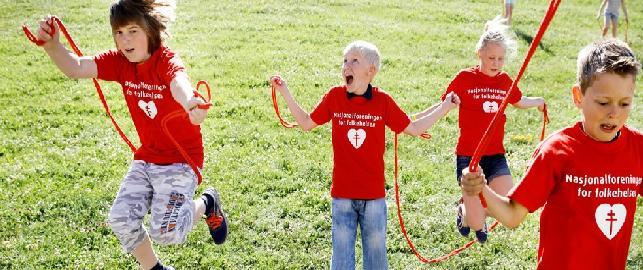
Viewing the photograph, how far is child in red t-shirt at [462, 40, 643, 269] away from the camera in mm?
3312

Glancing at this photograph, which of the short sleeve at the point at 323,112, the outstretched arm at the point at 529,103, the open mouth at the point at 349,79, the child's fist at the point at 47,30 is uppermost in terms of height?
the child's fist at the point at 47,30

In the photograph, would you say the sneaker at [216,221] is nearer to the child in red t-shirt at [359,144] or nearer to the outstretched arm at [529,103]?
the child in red t-shirt at [359,144]

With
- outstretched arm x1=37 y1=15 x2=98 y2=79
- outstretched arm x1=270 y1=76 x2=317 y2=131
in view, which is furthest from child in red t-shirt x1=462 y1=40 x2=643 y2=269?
outstretched arm x1=37 y1=15 x2=98 y2=79

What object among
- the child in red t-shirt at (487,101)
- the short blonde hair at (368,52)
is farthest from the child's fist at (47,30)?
the child in red t-shirt at (487,101)

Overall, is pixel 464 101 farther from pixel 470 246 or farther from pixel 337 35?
pixel 337 35

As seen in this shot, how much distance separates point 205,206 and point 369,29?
1181cm

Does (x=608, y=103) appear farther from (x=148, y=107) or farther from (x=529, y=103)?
(x=148, y=107)

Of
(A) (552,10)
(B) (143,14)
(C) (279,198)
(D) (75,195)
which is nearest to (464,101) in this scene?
(C) (279,198)

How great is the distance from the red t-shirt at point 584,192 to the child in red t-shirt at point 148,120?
254cm

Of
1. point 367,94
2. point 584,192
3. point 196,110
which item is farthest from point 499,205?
point 196,110

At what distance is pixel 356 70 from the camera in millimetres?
4879

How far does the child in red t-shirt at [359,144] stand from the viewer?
4.92 meters

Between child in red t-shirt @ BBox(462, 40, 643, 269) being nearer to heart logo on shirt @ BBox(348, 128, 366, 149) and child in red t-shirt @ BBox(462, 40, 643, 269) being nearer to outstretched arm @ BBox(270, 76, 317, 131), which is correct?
heart logo on shirt @ BBox(348, 128, 366, 149)

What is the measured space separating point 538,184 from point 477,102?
268 cm
